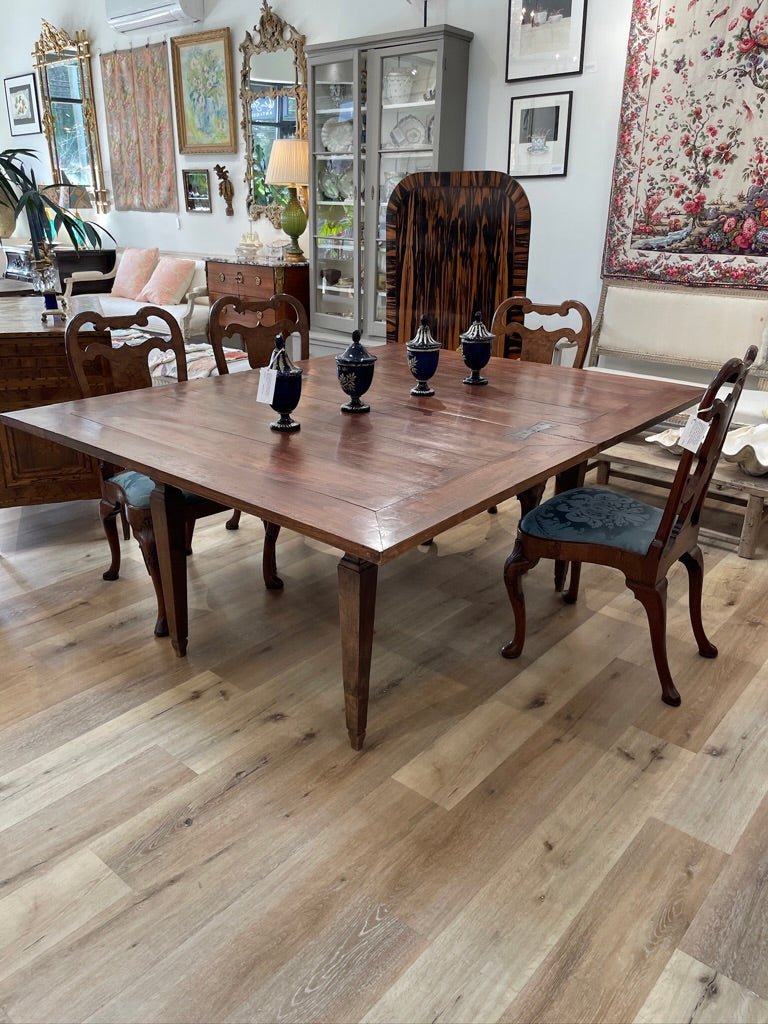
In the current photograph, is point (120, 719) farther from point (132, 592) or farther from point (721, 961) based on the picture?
point (721, 961)

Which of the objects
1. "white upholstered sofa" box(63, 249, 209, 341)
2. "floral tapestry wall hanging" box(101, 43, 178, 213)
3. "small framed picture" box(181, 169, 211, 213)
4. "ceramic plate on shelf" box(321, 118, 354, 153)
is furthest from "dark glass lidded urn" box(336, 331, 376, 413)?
"floral tapestry wall hanging" box(101, 43, 178, 213)

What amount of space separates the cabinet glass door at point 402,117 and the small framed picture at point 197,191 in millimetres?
2060

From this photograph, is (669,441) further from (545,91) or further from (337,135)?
(337,135)

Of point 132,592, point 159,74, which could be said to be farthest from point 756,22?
point 159,74

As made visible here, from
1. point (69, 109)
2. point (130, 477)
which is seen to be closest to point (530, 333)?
point (130, 477)

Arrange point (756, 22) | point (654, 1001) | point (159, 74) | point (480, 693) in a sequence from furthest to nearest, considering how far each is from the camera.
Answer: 1. point (159, 74)
2. point (756, 22)
3. point (480, 693)
4. point (654, 1001)

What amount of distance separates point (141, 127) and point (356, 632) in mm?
6119

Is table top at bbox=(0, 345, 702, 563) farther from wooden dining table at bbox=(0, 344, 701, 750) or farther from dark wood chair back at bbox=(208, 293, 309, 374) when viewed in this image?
dark wood chair back at bbox=(208, 293, 309, 374)

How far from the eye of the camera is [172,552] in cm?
208

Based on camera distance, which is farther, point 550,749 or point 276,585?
point 276,585

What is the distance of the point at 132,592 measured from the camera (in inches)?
101

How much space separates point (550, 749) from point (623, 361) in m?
2.81

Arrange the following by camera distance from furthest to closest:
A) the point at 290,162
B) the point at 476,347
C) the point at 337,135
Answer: the point at 290,162
the point at 337,135
the point at 476,347

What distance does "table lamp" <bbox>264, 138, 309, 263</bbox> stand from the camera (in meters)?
4.93
